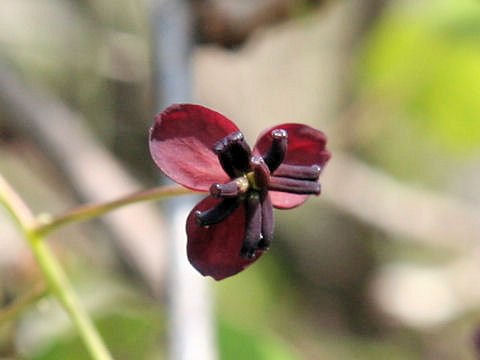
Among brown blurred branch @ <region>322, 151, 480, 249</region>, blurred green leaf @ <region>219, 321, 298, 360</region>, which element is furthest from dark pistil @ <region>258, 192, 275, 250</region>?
brown blurred branch @ <region>322, 151, 480, 249</region>

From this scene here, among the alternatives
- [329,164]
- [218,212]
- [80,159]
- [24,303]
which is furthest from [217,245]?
[329,164]

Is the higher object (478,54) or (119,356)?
(478,54)

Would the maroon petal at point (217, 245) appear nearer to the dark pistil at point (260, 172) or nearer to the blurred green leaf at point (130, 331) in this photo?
the dark pistil at point (260, 172)

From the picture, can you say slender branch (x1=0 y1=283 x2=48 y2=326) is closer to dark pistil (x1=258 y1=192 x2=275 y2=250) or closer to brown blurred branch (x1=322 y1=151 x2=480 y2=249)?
dark pistil (x1=258 y1=192 x2=275 y2=250)

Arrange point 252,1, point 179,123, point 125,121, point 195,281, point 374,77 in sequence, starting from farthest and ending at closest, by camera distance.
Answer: point 374,77
point 125,121
point 252,1
point 195,281
point 179,123

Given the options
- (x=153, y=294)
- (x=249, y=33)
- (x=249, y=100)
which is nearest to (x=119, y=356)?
(x=153, y=294)

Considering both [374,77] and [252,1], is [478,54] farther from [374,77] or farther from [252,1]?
[252,1]

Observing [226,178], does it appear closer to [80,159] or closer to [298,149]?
[298,149]

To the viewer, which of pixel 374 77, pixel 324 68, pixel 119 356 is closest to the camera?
pixel 119 356
